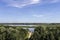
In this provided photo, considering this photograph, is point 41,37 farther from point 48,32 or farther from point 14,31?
point 14,31

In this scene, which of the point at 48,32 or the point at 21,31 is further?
the point at 21,31

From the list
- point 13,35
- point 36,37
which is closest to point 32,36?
point 36,37

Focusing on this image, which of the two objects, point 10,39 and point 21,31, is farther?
point 21,31

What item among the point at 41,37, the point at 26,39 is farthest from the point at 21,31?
the point at 41,37

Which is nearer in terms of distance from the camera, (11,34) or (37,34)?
(11,34)

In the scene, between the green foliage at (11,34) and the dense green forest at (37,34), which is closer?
the dense green forest at (37,34)

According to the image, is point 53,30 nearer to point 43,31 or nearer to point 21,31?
point 43,31

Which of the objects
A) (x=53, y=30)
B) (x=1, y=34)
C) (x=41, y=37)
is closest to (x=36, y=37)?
(x=41, y=37)

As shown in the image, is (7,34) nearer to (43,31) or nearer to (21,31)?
(21,31)

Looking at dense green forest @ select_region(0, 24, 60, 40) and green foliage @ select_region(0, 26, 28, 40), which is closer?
dense green forest @ select_region(0, 24, 60, 40)
